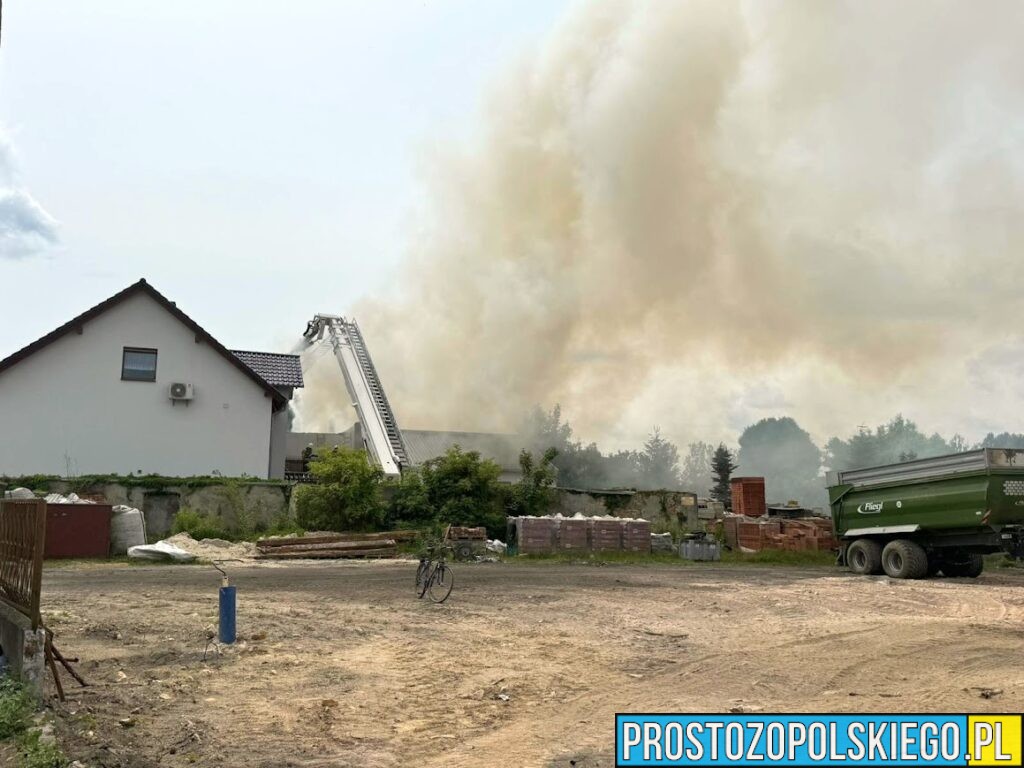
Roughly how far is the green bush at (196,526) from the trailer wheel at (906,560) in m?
19.6

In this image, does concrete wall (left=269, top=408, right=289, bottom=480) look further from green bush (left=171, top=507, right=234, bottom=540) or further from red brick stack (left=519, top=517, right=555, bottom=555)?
red brick stack (left=519, top=517, right=555, bottom=555)

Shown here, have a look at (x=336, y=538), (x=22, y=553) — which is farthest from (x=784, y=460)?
(x=22, y=553)

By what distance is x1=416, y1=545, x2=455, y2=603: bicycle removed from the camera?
13641 millimetres

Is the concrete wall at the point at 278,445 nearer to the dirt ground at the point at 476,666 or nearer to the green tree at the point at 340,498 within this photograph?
the green tree at the point at 340,498

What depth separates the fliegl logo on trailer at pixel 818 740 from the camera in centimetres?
531

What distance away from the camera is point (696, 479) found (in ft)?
316

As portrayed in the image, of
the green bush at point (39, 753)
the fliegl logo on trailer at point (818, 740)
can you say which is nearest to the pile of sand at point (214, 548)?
the green bush at point (39, 753)

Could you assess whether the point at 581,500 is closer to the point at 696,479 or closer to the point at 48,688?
the point at 48,688

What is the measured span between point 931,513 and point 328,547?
16211mm

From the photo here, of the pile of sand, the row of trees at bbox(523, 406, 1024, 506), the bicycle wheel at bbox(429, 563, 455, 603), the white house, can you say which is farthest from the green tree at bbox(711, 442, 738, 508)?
the bicycle wheel at bbox(429, 563, 455, 603)

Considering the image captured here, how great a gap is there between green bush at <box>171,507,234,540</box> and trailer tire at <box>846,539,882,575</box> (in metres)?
18.9

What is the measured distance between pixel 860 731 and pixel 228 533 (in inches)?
910

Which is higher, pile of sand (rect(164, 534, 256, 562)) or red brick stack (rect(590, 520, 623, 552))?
red brick stack (rect(590, 520, 623, 552))

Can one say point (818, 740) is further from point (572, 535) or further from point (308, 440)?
point (308, 440)
